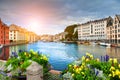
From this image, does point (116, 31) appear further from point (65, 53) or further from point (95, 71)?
point (95, 71)

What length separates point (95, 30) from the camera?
126 metres

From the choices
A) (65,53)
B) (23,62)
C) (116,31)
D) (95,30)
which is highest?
(95,30)

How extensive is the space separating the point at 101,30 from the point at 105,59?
113 m

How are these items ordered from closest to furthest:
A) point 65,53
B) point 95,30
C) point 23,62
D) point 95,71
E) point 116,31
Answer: point 95,71 → point 23,62 → point 65,53 → point 116,31 → point 95,30

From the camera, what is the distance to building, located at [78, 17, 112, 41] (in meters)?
111

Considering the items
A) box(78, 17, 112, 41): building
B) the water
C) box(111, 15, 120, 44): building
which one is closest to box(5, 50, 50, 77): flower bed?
the water

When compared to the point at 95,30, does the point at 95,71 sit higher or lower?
lower

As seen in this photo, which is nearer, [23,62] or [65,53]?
[23,62]

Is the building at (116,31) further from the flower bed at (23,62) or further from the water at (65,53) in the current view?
the flower bed at (23,62)

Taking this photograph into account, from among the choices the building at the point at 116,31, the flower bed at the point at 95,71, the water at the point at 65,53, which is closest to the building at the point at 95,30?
the building at the point at 116,31

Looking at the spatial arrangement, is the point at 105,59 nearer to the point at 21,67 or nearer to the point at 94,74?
the point at 94,74

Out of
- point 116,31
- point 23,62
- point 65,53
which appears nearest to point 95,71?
point 23,62

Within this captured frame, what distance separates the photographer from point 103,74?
16.4ft

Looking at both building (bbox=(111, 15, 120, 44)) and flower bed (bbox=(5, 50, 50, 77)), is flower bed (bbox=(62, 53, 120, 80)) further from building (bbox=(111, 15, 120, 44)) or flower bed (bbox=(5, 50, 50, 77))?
building (bbox=(111, 15, 120, 44))
